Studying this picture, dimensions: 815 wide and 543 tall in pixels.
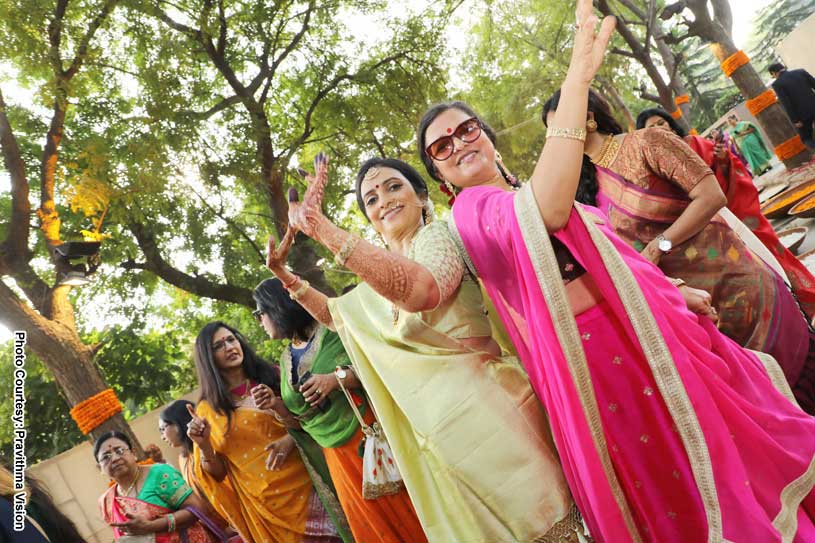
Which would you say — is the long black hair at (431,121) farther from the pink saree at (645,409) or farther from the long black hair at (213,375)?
the long black hair at (213,375)

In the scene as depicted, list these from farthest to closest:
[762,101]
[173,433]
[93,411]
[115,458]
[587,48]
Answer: [762,101], [93,411], [173,433], [115,458], [587,48]

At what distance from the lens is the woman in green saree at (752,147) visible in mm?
12023

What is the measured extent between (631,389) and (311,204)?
2.84 ft

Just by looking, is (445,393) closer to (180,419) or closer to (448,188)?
(448,188)


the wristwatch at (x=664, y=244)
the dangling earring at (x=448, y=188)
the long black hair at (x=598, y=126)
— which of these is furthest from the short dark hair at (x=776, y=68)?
the dangling earring at (x=448, y=188)

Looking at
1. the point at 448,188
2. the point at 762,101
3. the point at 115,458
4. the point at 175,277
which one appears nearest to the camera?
the point at 448,188

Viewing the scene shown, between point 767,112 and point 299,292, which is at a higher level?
point 299,292

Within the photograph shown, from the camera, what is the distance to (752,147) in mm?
12117

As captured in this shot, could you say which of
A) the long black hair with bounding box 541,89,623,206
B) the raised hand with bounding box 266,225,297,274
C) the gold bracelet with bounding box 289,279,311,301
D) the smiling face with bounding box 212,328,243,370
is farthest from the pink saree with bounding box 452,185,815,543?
the smiling face with bounding box 212,328,243,370

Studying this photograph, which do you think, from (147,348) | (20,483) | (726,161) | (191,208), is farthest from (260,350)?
(726,161)

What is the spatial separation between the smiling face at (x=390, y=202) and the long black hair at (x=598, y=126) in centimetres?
67

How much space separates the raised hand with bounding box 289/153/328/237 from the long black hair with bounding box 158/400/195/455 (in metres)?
2.97

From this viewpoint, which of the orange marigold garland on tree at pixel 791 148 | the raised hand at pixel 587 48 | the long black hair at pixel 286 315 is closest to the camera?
the raised hand at pixel 587 48

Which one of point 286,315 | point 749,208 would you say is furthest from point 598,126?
point 286,315
